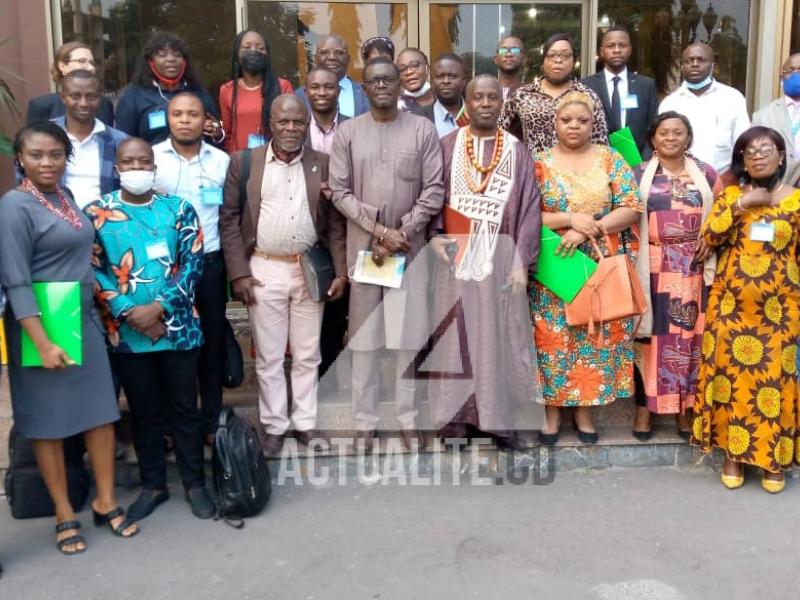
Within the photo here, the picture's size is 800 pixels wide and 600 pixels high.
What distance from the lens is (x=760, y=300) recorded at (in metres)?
4.20

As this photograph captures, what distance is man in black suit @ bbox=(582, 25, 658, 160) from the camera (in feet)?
17.8

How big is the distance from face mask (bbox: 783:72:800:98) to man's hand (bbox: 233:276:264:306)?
3.70 meters

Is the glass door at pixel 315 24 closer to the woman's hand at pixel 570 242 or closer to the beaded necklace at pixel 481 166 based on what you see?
the beaded necklace at pixel 481 166

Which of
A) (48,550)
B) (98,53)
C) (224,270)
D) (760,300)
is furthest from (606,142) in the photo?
(98,53)

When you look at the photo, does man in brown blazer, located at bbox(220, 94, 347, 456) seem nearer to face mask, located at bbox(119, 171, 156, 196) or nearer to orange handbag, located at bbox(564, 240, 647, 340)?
face mask, located at bbox(119, 171, 156, 196)

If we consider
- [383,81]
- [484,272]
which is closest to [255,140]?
[383,81]

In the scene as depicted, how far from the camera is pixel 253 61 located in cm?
504

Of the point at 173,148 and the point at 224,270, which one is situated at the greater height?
the point at 173,148

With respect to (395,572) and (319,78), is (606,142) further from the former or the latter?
(395,572)

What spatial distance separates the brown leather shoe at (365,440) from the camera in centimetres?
456

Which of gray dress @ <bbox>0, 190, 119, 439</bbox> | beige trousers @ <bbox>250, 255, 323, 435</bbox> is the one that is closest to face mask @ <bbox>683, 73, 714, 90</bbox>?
beige trousers @ <bbox>250, 255, 323, 435</bbox>

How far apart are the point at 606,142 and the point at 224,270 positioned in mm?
2260

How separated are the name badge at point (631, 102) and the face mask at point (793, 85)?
0.99m

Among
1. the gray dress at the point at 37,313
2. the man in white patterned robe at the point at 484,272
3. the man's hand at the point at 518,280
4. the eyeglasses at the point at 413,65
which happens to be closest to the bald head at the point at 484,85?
the man in white patterned robe at the point at 484,272
